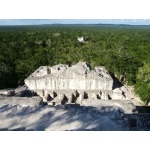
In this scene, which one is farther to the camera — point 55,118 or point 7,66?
point 7,66

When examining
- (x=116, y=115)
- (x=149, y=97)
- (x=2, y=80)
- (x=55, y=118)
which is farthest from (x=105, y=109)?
(x=2, y=80)

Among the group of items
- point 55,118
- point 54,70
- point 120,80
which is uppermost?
point 55,118

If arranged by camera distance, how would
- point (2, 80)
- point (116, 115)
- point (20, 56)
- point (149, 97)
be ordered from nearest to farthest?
point (116, 115)
point (149, 97)
point (2, 80)
point (20, 56)

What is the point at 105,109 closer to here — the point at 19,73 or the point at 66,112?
the point at 66,112

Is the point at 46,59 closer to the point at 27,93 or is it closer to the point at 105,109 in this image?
the point at 27,93

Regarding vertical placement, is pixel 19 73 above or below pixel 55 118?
below

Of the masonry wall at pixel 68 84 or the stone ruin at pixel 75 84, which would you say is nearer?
the stone ruin at pixel 75 84

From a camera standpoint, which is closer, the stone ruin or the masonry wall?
the stone ruin

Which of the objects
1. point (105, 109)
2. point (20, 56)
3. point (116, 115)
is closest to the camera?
point (116, 115)

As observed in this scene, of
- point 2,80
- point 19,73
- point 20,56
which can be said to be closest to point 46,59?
point 20,56
